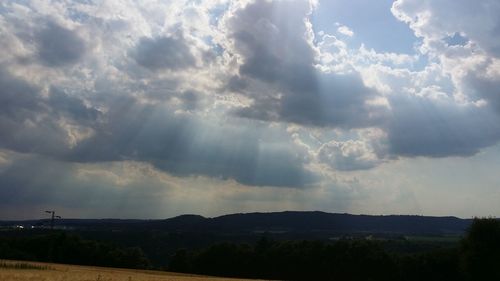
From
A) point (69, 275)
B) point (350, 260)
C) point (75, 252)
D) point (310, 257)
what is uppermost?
point (75, 252)

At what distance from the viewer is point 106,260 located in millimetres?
125750

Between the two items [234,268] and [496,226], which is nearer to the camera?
[496,226]

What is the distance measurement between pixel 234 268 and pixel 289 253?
523 inches

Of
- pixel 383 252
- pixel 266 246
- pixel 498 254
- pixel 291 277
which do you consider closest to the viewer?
pixel 498 254

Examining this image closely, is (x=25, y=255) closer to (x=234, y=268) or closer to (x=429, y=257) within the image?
(x=234, y=268)

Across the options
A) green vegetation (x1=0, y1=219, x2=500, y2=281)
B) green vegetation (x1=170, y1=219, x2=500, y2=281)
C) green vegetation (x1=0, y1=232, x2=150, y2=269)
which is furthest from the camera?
green vegetation (x1=0, y1=232, x2=150, y2=269)

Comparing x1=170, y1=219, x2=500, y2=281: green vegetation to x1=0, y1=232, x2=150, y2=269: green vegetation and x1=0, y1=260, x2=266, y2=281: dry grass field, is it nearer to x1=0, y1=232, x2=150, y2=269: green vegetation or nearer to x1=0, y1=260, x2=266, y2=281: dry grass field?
x1=0, y1=232, x2=150, y2=269: green vegetation

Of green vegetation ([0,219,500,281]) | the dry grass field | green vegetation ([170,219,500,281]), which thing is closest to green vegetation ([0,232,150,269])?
green vegetation ([0,219,500,281])

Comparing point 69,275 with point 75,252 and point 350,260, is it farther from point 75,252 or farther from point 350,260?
point 75,252

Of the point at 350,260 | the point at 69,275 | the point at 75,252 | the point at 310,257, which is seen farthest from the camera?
the point at 75,252

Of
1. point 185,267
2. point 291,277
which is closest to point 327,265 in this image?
point 291,277

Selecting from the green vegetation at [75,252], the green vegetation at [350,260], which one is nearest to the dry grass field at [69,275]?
the green vegetation at [350,260]

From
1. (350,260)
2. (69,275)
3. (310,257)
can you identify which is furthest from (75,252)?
(69,275)

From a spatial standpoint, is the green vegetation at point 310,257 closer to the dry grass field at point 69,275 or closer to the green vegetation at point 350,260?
the green vegetation at point 350,260
